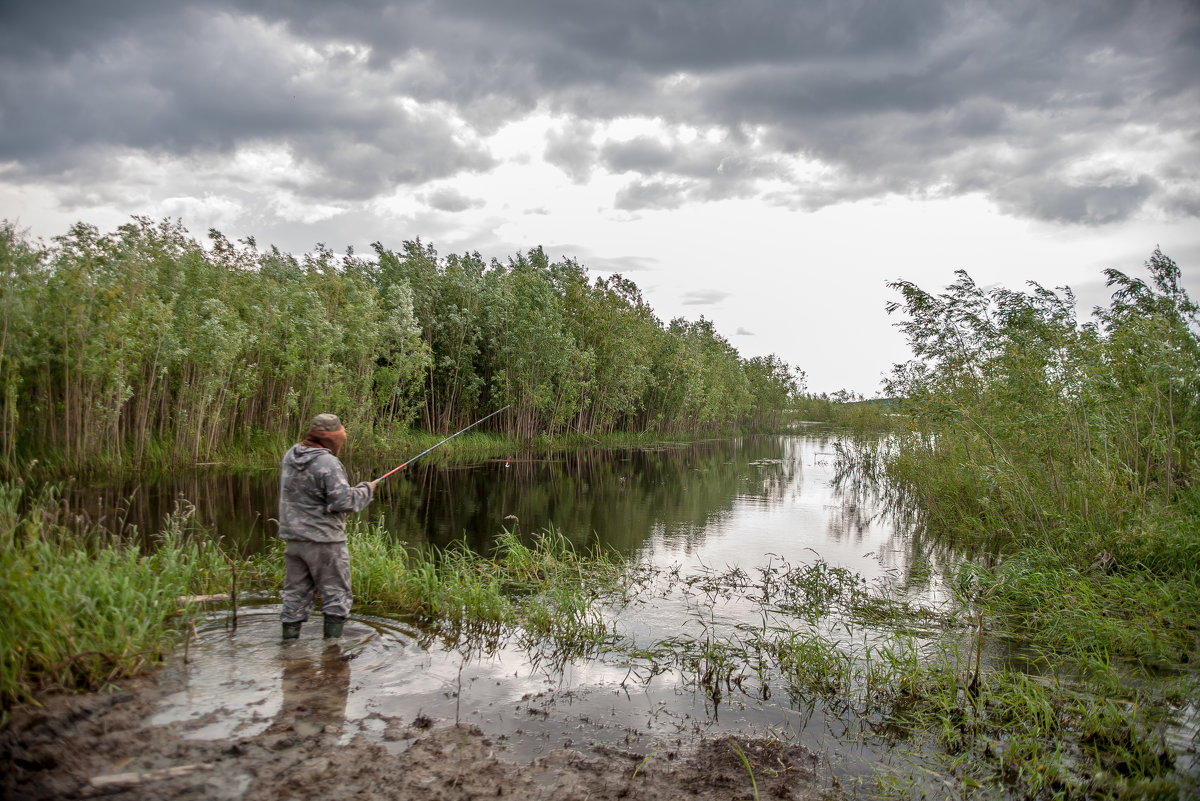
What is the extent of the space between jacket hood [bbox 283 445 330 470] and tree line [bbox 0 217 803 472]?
13.8m

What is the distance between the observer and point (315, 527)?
6.88m

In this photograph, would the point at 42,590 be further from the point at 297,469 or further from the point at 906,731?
the point at 906,731

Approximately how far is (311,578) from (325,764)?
2827 millimetres

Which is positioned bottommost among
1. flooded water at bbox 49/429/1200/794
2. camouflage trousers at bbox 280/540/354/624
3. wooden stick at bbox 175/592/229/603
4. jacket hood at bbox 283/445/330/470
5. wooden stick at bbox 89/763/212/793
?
flooded water at bbox 49/429/1200/794

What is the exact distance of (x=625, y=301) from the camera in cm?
4641

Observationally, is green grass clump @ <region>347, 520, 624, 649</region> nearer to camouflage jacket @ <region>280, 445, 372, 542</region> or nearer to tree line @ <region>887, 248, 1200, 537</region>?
camouflage jacket @ <region>280, 445, 372, 542</region>

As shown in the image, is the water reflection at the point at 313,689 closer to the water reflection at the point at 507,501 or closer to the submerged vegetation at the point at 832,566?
the submerged vegetation at the point at 832,566

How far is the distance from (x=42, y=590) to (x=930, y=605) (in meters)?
10.5

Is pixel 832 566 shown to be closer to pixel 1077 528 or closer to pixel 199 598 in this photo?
pixel 1077 528

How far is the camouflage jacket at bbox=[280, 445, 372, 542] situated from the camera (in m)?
6.84

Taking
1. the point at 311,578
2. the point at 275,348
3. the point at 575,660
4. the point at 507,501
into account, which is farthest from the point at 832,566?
the point at 275,348

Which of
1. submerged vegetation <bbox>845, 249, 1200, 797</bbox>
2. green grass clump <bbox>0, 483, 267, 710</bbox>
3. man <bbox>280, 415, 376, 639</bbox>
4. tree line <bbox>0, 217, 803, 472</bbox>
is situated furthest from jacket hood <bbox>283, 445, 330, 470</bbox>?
tree line <bbox>0, 217, 803, 472</bbox>

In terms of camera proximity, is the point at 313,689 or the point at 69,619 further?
the point at 313,689

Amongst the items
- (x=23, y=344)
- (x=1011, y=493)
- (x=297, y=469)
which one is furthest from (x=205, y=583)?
(x=23, y=344)
